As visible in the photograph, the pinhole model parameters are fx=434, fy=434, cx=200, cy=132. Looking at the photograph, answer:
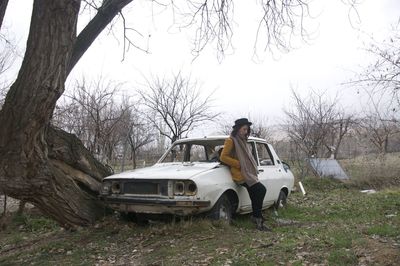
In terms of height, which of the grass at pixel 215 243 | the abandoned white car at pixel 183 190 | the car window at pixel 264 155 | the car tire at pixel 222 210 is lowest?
the grass at pixel 215 243

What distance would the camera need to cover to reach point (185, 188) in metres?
6.26

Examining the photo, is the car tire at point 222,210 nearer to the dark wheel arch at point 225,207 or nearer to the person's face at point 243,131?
the dark wheel arch at point 225,207

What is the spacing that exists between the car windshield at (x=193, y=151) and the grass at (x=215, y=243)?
1.43 meters

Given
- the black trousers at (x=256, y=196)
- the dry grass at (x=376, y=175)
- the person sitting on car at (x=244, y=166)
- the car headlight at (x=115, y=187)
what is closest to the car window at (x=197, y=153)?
the person sitting on car at (x=244, y=166)

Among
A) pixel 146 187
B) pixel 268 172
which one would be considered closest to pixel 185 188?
pixel 146 187

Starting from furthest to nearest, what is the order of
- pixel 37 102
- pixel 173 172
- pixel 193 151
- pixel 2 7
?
pixel 193 151
pixel 173 172
pixel 2 7
pixel 37 102

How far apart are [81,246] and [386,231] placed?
436 centimetres

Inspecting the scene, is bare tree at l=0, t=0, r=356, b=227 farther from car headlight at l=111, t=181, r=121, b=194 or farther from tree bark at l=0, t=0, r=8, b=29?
car headlight at l=111, t=181, r=121, b=194

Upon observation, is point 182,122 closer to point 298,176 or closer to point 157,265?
point 298,176

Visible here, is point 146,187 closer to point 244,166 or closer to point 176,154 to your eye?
point 244,166

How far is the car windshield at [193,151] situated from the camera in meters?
8.19

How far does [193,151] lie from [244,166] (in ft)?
5.25

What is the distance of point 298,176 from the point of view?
16.5 metres

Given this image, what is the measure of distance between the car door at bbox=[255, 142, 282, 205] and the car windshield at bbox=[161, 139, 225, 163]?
2.77 feet
